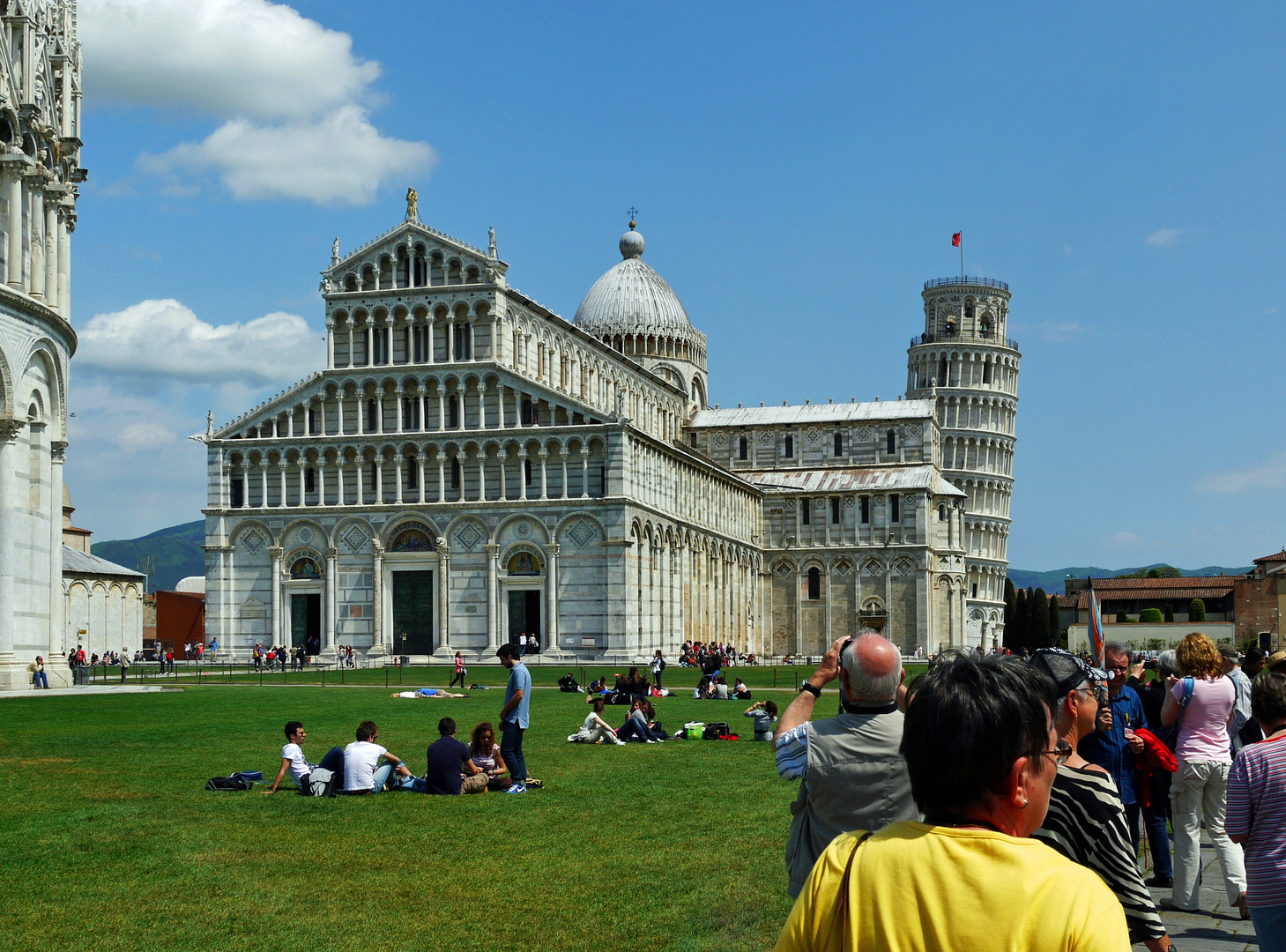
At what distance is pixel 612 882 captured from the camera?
39.4ft

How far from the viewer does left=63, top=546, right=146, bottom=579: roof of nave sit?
79.4 meters

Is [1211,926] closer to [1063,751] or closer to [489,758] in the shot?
[1063,751]

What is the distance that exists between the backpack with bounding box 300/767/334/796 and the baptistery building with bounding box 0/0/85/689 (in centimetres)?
2197

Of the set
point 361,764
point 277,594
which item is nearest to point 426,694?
point 361,764

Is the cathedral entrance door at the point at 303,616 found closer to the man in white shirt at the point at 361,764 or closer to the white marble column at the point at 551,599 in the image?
the white marble column at the point at 551,599

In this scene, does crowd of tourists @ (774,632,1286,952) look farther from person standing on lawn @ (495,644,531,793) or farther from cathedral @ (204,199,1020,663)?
cathedral @ (204,199,1020,663)

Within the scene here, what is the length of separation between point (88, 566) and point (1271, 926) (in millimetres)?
82469

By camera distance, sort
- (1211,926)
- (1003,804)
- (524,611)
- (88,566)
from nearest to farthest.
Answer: (1003,804), (1211,926), (524,611), (88,566)

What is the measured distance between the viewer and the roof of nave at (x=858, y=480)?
91.8m

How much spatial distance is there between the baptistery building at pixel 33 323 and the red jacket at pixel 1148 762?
104ft

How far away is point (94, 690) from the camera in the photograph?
136 feet

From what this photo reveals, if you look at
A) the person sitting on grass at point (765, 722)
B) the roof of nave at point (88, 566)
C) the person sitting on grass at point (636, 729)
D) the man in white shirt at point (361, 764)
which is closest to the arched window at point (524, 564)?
the roof of nave at point (88, 566)

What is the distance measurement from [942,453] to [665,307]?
96.1 ft

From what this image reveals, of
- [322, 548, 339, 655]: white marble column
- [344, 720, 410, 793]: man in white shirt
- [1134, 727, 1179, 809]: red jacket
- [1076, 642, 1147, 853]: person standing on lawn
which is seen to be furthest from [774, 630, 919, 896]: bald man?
[322, 548, 339, 655]: white marble column
